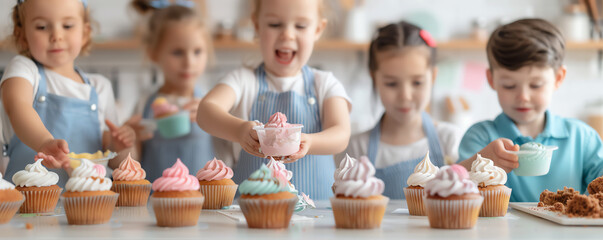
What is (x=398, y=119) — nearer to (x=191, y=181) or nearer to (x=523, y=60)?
(x=523, y=60)

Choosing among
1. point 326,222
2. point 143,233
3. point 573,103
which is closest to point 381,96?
point 326,222

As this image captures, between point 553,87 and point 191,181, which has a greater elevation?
point 553,87

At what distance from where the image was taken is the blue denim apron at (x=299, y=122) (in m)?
2.24

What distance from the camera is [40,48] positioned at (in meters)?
2.13

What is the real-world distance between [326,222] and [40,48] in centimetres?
130

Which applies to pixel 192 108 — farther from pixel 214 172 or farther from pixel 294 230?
pixel 294 230

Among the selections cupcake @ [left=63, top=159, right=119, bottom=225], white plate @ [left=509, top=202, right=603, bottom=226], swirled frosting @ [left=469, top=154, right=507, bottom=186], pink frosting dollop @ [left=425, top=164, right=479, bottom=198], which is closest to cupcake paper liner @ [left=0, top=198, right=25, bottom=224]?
cupcake @ [left=63, top=159, right=119, bottom=225]

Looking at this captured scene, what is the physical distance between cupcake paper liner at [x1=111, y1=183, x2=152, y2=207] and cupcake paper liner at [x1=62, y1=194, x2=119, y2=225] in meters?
0.33

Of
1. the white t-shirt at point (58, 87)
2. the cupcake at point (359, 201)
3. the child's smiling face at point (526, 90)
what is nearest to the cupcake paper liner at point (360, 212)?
the cupcake at point (359, 201)

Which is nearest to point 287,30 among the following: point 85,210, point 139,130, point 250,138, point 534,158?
point 250,138

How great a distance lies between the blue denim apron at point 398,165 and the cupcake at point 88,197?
1372 mm

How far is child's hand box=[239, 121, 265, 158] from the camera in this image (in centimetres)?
172

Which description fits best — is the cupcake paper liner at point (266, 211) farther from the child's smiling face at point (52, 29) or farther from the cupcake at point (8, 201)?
the child's smiling face at point (52, 29)

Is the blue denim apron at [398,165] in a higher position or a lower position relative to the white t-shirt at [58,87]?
lower
